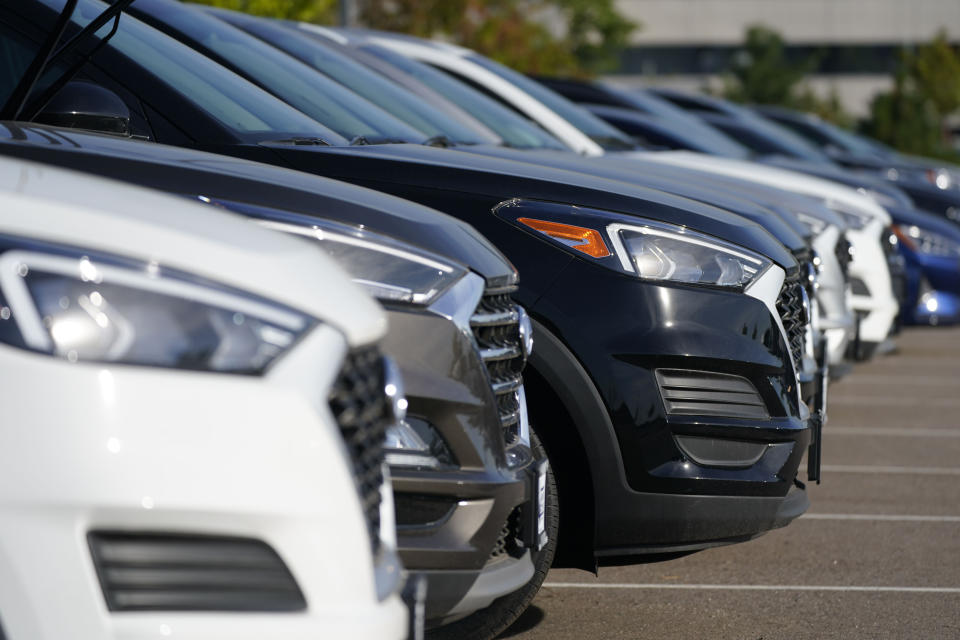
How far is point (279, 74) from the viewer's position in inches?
216

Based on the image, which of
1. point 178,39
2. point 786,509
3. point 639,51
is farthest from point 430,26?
point 639,51

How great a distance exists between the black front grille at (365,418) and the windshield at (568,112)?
21.5 ft

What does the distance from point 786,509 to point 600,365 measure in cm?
76

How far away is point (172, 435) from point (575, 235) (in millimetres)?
2176

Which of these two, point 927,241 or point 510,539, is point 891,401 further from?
point 510,539

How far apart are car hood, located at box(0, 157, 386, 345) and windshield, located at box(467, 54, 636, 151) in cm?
657

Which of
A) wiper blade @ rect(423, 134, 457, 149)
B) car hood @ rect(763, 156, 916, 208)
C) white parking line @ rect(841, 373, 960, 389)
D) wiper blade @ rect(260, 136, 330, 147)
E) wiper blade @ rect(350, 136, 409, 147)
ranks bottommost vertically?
white parking line @ rect(841, 373, 960, 389)

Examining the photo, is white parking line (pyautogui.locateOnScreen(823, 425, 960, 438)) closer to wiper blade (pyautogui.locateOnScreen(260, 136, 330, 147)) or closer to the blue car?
the blue car

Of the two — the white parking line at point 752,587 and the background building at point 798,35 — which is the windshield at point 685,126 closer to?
the white parking line at point 752,587

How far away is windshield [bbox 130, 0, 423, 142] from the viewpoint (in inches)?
207

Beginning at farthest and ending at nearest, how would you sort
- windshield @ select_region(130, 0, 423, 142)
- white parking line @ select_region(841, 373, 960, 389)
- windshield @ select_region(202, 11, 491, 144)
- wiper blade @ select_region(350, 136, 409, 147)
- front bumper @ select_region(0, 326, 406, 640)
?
white parking line @ select_region(841, 373, 960, 389) < windshield @ select_region(202, 11, 491, 144) < windshield @ select_region(130, 0, 423, 142) < wiper blade @ select_region(350, 136, 409, 147) < front bumper @ select_region(0, 326, 406, 640)

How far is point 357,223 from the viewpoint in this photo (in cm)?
327

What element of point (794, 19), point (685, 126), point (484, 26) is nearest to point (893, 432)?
point (685, 126)

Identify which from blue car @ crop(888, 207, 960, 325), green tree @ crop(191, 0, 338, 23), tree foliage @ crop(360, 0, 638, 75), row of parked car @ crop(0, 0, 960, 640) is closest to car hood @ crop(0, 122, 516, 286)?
row of parked car @ crop(0, 0, 960, 640)
